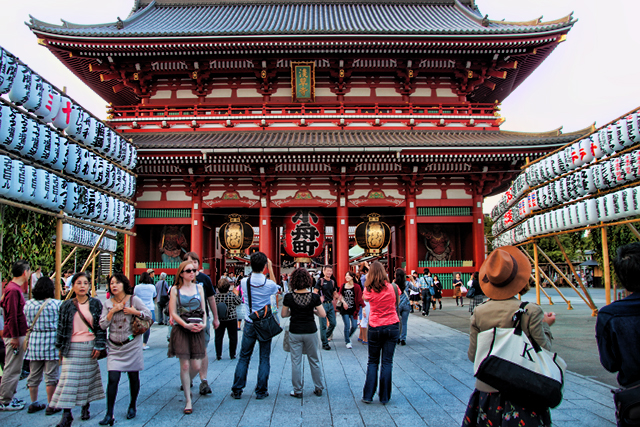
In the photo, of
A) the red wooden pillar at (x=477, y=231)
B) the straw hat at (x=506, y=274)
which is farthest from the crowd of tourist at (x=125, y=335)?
the red wooden pillar at (x=477, y=231)

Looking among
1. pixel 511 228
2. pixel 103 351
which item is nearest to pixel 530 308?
pixel 103 351

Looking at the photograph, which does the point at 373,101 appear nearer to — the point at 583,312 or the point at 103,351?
the point at 583,312

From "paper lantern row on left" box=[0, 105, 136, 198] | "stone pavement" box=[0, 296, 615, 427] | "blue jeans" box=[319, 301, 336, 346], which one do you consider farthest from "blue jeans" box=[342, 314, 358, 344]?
"paper lantern row on left" box=[0, 105, 136, 198]

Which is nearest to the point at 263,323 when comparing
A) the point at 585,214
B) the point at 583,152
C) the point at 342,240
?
the point at 585,214

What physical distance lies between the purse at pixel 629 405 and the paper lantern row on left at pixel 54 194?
6.75 m

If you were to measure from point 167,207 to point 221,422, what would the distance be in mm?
13088

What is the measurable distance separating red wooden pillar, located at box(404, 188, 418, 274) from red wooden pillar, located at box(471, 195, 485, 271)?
2268 mm

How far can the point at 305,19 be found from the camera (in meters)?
20.5

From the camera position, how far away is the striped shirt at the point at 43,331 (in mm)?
4699

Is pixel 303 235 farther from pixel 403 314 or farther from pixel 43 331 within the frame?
pixel 43 331

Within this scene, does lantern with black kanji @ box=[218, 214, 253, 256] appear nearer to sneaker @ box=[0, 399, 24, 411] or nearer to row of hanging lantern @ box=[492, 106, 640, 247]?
row of hanging lantern @ box=[492, 106, 640, 247]

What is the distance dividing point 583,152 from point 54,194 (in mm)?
10100

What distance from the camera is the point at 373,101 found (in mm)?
17328

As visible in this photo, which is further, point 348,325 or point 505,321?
point 348,325
